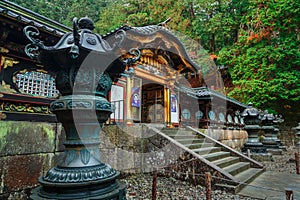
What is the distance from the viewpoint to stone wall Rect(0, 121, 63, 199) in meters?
3.69

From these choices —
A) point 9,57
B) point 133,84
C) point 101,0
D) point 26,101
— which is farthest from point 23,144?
point 101,0

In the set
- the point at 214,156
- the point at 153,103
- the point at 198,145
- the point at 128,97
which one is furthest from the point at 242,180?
the point at 153,103

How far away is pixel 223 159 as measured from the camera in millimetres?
6887

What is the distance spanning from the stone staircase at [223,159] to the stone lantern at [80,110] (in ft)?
12.4

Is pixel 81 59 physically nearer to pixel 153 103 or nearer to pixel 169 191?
pixel 169 191

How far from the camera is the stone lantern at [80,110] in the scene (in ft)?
7.23

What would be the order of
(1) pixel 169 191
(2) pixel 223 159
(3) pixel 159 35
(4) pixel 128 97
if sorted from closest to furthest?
(1) pixel 169 191, (2) pixel 223 159, (4) pixel 128 97, (3) pixel 159 35

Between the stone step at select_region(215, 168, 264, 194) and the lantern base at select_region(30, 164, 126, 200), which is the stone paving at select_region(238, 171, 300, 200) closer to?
the stone step at select_region(215, 168, 264, 194)

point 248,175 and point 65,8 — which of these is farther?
point 65,8

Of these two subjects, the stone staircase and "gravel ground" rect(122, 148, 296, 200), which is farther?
the stone staircase

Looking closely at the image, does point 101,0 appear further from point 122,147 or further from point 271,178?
point 271,178

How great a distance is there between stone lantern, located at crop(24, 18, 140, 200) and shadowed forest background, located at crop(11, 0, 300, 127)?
579 inches

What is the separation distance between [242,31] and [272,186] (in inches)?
600

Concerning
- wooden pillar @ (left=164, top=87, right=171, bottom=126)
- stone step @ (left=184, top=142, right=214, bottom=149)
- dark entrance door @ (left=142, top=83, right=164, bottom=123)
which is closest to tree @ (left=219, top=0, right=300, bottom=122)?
wooden pillar @ (left=164, top=87, right=171, bottom=126)
